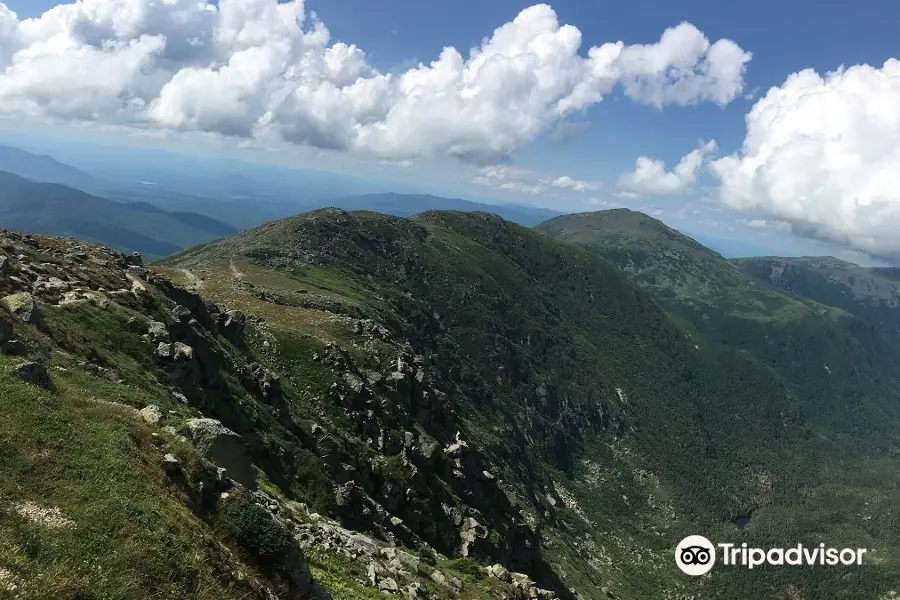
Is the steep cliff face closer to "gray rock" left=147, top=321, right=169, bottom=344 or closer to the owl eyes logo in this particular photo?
"gray rock" left=147, top=321, right=169, bottom=344

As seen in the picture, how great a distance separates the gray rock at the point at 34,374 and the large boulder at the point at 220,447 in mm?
6953

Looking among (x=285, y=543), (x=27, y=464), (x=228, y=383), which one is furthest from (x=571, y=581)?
(x=27, y=464)

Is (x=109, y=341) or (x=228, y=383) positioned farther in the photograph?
→ (x=228, y=383)

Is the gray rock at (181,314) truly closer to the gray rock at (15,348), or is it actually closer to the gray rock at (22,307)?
the gray rock at (22,307)

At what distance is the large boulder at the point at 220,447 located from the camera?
27875 millimetres

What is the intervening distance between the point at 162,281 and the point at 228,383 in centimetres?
1981

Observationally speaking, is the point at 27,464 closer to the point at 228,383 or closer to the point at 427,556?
the point at 228,383

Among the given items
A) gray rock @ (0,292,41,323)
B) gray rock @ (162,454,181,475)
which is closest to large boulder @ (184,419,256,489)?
gray rock @ (162,454,181,475)

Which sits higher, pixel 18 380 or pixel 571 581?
pixel 18 380

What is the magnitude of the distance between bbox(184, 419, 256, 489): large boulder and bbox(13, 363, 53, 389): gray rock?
695 cm

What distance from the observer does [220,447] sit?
1142 inches

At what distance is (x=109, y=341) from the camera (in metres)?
41.4

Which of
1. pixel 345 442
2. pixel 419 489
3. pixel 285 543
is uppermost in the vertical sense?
pixel 285 543

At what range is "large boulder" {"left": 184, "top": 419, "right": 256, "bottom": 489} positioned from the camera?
27875mm
